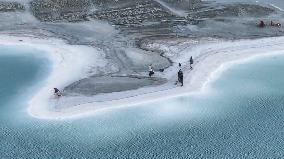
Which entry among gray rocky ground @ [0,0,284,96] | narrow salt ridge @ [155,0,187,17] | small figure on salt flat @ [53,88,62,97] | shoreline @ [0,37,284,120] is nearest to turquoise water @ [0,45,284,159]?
shoreline @ [0,37,284,120]

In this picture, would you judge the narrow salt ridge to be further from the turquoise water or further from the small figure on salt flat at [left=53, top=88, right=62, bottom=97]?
the small figure on salt flat at [left=53, top=88, right=62, bottom=97]

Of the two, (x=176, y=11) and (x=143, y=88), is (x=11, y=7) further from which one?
(x=143, y=88)

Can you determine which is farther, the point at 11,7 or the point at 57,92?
the point at 11,7

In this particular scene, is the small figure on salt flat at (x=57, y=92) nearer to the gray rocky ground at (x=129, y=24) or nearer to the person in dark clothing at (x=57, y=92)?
the person in dark clothing at (x=57, y=92)

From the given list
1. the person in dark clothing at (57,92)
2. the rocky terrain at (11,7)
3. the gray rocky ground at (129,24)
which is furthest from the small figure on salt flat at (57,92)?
the rocky terrain at (11,7)

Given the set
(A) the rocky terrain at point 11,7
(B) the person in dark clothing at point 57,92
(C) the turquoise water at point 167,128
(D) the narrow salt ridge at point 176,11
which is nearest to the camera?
(C) the turquoise water at point 167,128

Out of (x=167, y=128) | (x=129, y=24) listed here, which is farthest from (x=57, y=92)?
(x=129, y=24)
